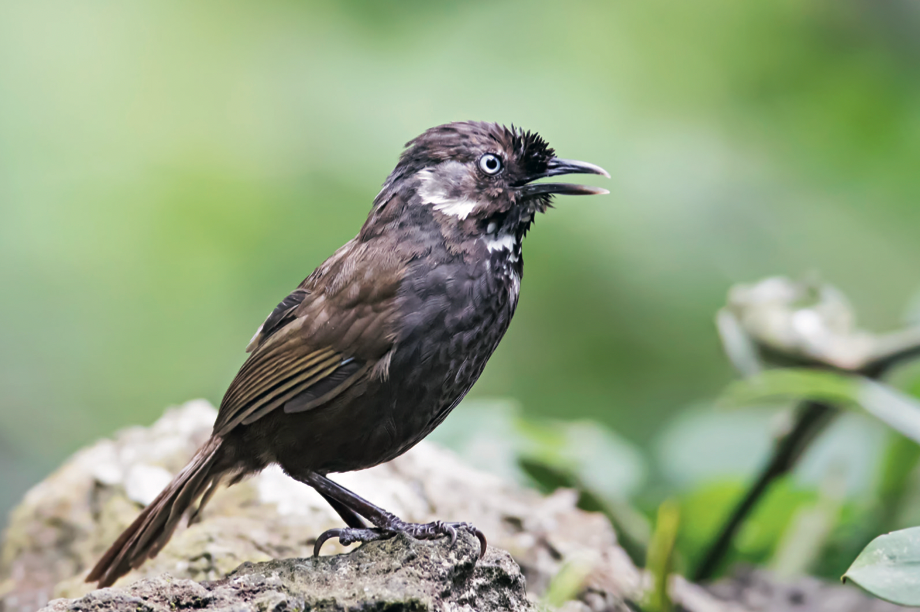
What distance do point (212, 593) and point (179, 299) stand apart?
4.88 metres

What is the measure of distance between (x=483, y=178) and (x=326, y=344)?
0.82 m

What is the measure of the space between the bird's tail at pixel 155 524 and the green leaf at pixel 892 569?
6.92 feet

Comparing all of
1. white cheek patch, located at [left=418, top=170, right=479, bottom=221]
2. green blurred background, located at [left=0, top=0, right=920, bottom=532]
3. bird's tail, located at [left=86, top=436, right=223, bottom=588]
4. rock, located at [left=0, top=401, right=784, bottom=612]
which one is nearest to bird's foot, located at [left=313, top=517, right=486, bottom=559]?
rock, located at [left=0, top=401, right=784, bottom=612]

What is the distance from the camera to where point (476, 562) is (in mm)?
2725

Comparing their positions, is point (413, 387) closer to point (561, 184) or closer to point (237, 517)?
point (561, 184)

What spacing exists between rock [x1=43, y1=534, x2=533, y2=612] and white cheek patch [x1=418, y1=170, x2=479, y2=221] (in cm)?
112

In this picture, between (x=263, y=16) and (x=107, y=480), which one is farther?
(x=263, y=16)

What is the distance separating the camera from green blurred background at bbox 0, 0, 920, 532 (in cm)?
685

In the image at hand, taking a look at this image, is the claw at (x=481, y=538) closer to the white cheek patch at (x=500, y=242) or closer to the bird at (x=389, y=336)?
the bird at (x=389, y=336)

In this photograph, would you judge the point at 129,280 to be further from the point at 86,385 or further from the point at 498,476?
the point at 498,476

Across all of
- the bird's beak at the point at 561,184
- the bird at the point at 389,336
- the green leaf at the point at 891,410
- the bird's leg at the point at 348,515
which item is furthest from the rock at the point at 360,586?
the green leaf at the point at 891,410

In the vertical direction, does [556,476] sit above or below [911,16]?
below

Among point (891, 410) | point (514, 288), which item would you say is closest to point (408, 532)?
point (514, 288)

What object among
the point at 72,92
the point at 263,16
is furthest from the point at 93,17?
the point at 263,16
